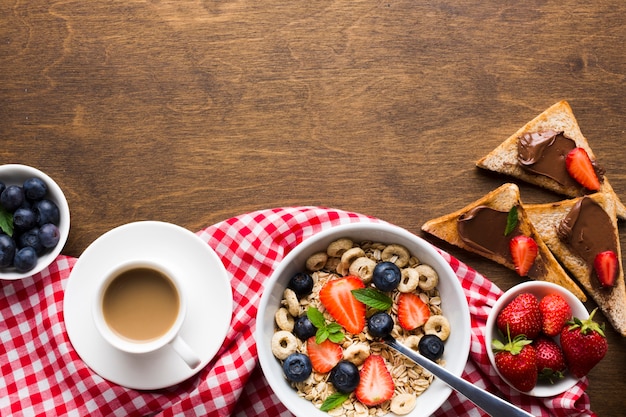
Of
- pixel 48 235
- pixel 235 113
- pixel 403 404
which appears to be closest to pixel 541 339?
pixel 403 404

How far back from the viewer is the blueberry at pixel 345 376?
6.02 feet

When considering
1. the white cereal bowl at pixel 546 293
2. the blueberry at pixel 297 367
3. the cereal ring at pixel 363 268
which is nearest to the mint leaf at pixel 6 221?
the blueberry at pixel 297 367

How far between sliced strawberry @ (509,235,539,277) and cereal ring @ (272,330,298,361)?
74 centimetres

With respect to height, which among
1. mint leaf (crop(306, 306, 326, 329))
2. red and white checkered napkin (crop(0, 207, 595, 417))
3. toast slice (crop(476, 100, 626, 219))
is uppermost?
toast slice (crop(476, 100, 626, 219))

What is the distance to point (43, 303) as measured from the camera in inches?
81.5

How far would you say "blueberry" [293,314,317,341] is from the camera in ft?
6.16

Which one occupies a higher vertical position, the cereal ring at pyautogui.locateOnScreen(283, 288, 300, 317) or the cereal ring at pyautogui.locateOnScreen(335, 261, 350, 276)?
the cereal ring at pyautogui.locateOnScreen(335, 261, 350, 276)

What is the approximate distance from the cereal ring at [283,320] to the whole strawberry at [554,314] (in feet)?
2.40

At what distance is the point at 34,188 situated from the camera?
1972mm

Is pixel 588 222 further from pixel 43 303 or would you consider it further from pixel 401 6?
pixel 43 303

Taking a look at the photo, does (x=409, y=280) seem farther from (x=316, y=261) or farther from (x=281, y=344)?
(x=281, y=344)

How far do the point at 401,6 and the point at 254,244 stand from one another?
2.90 feet

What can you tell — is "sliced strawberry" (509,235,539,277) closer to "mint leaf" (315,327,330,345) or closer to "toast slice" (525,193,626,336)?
"toast slice" (525,193,626,336)

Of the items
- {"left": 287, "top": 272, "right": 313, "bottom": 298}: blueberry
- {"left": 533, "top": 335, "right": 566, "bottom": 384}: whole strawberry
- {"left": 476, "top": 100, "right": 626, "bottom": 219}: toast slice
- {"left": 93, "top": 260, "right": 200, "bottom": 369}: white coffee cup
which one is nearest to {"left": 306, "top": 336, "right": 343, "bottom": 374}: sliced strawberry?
{"left": 287, "top": 272, "right": 313, "bottom": 298}: blueberry
